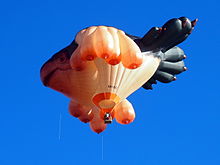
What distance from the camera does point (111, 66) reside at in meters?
11.4

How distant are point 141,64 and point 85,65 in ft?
3.06

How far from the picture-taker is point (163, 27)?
37.9 feet

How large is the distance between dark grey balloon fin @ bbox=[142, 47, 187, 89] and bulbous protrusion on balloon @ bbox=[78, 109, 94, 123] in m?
1.33

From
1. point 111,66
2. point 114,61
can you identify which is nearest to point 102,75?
point 111,66

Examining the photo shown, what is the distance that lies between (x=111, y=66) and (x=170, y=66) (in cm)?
144

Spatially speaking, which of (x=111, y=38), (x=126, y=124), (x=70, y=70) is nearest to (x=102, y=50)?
(x=111, y=38)

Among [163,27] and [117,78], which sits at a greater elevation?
[163,27]

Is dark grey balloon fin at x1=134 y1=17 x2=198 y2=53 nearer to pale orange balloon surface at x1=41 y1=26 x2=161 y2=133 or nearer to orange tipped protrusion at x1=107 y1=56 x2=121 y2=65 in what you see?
pale orange balloon surface at x1=41 y1=26 x2=161 y2=133

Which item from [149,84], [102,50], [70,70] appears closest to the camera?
[102,50]

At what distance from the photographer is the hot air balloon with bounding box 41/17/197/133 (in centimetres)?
1086

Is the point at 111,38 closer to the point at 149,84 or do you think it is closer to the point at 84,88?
the point at 84,88

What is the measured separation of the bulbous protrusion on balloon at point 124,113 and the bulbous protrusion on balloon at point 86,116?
0.53 metres

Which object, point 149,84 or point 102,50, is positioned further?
point 149,84

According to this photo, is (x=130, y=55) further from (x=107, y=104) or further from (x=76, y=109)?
(x=76, y=109)
